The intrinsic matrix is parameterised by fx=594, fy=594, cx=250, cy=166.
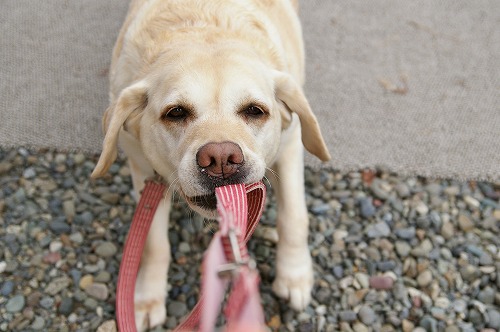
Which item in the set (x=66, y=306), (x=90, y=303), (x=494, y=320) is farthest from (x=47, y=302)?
(x=494, y=320)

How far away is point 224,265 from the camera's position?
1.35 meters

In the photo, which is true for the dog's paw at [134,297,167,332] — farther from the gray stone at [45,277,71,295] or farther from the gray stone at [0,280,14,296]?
the gray stone at [0,280,14,296]

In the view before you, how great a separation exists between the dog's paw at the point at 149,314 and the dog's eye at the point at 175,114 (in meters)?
0.95

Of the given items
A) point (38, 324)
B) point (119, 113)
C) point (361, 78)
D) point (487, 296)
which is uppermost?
point (119, 113)

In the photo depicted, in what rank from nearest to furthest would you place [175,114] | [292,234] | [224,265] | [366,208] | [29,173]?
[224,265], [175,114], [292,234], [366,208], [29,173]

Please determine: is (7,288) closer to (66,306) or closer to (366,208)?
(66,306)

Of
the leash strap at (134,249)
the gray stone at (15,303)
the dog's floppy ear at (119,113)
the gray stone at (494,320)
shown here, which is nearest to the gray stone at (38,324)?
the gray stone at (15,303)

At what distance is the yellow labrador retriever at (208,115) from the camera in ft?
6.86

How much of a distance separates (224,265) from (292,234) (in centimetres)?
145

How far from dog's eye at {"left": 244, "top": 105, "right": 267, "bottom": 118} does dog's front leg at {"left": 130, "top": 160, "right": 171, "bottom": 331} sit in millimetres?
678

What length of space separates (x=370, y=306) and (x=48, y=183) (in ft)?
5.98

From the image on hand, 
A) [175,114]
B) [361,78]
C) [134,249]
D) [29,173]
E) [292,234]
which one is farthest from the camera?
[361,78]

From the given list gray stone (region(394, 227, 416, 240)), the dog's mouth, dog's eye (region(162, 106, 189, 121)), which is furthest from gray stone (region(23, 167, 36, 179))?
gray stone (region(394, 227, 416, 240))

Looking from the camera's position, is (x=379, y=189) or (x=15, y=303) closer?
(x=15, y=303)
